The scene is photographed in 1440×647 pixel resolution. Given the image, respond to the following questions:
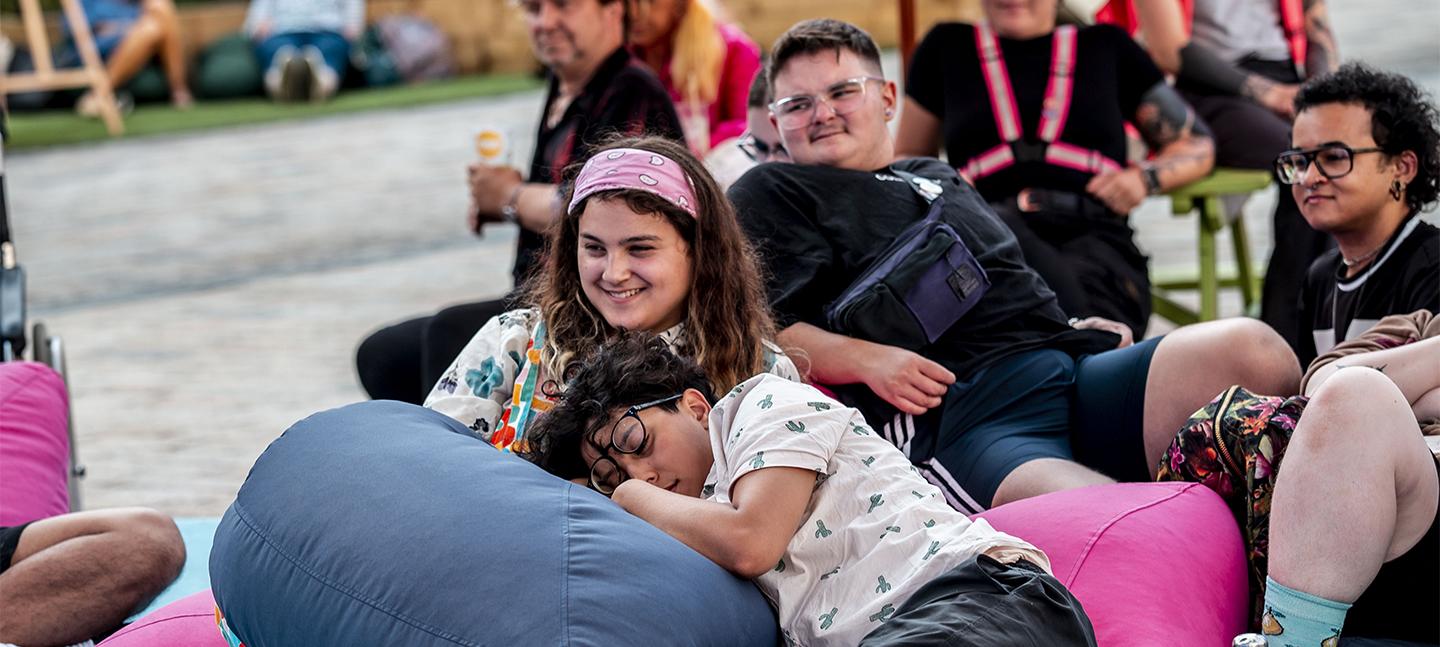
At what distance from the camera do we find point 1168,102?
3.99m

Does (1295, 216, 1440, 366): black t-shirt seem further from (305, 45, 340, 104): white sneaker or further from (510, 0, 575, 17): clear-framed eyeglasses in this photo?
(305, 45, 340, 104): white sneaker

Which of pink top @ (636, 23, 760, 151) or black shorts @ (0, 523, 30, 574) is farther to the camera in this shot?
pink top @ (636, 23, 760, 151)

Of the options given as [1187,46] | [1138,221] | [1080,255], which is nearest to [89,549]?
[1080,255]

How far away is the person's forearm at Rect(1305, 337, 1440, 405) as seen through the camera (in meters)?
2.38

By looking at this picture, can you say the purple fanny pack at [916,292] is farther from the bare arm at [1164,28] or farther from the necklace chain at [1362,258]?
the bare arm at [1164,28]

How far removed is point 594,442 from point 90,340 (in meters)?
4.66

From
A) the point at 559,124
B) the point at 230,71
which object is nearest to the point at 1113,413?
the point at 559,124

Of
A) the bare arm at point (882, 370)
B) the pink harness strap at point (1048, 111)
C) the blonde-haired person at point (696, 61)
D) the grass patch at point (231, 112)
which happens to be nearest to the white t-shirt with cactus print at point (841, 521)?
the bare arm at point (882, 370)

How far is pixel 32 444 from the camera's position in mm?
3049

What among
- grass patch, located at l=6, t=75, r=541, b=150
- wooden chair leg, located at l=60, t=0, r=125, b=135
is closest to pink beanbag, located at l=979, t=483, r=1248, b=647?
grass patch, located at l=6, t=75, r=541, b=150

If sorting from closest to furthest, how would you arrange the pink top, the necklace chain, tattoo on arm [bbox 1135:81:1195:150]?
the necklace chain, tattoo on arm [bbox 1135:81:1195:150], the pink top

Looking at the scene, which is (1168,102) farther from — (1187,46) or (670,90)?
(670,90)

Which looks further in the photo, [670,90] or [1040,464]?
[670,90]

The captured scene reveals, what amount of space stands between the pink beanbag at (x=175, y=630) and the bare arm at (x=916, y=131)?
207 cm
